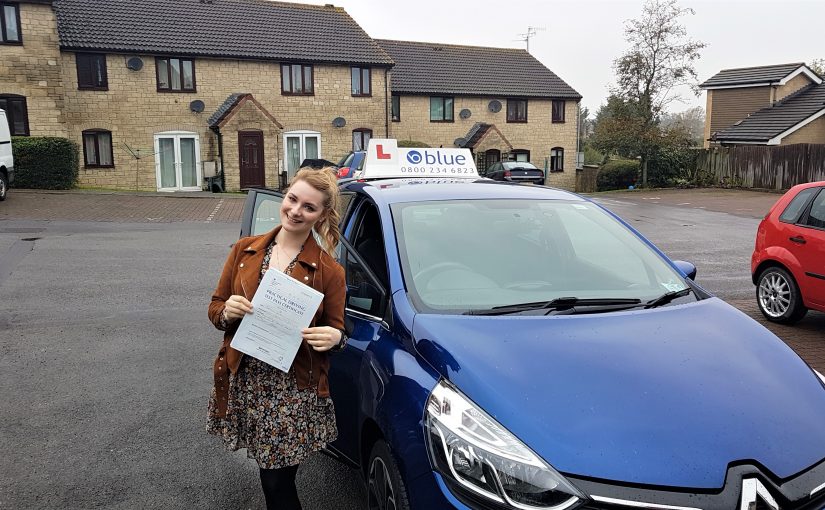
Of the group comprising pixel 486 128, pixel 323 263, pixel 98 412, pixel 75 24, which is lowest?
pixel 98 412

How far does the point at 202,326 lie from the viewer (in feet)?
23.9

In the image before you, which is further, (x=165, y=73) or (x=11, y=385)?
(x=165, y=73)

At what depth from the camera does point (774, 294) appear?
7629 mm

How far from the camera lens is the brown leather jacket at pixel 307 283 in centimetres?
277

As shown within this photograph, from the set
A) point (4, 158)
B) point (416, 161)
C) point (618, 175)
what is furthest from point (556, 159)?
point (416, 161)

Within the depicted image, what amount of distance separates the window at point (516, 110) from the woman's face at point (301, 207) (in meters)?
38.6

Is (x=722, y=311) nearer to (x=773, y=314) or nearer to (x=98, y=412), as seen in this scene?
(x=98, y=412)

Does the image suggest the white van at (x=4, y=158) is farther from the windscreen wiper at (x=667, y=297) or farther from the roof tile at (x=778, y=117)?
the roof tile at (x=778, y=117)

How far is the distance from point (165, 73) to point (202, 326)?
84.3 ft

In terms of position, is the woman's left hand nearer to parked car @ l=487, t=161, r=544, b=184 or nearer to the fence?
parked car @ l=487, t=161, r=544, b=184

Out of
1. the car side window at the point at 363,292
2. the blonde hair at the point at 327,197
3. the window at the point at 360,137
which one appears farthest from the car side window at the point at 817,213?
the window at the point at 360,137

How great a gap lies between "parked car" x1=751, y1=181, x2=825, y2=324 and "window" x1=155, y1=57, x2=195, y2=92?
27511mm

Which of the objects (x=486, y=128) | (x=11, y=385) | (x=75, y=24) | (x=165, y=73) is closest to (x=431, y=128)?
(x=486, y=128)

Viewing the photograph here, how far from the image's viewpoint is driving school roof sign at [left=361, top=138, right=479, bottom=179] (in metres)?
6.24
